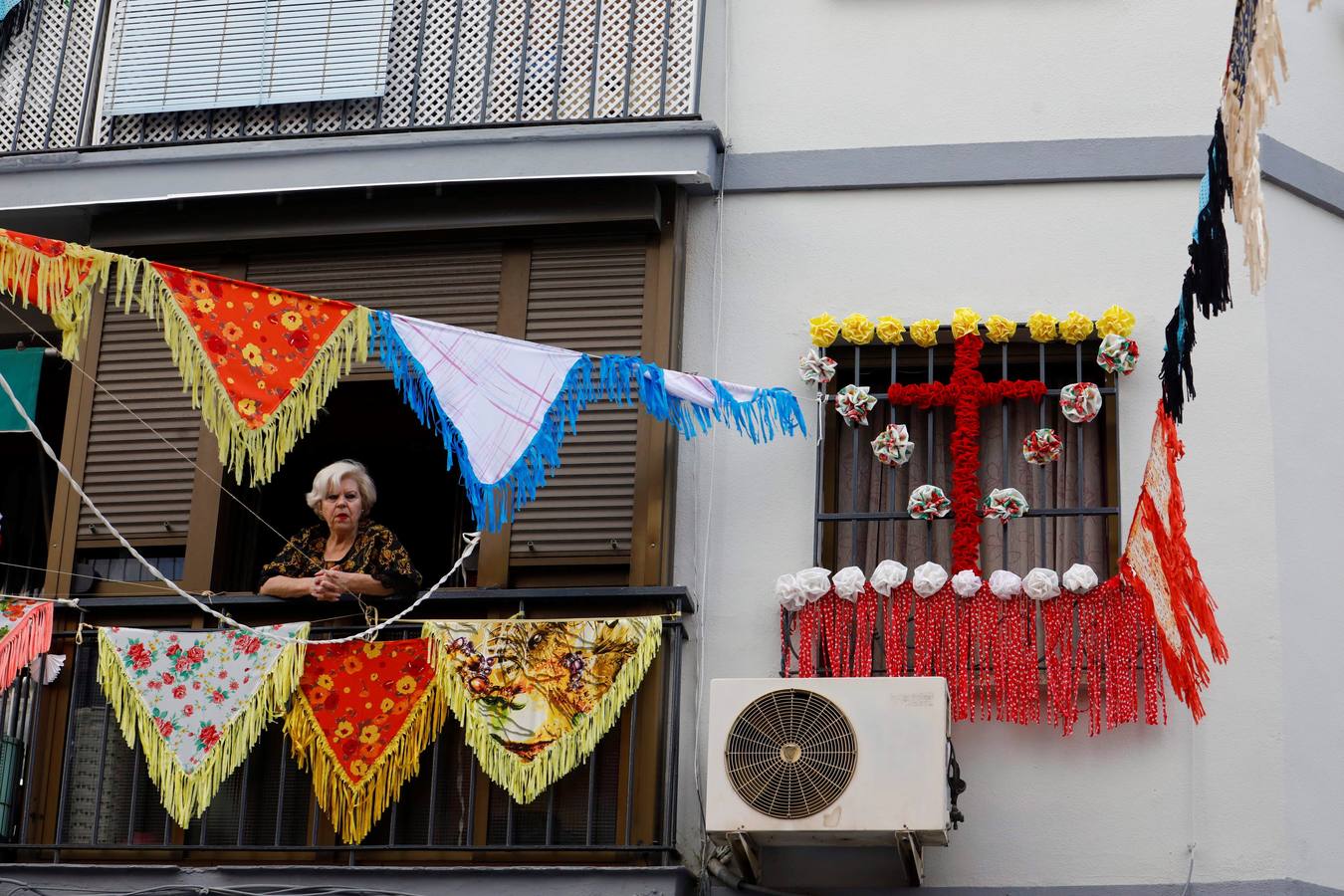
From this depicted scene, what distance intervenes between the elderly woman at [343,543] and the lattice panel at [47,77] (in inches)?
87.3

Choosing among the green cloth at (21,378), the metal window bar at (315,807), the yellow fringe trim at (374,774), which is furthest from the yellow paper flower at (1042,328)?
the green cloth at (21,378)

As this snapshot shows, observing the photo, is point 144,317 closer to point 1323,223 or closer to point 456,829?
point 456,829

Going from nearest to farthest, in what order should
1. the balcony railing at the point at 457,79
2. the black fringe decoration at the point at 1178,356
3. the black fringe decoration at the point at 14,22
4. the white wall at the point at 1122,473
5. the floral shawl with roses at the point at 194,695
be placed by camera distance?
the black fringe decoration at the point at 1178,356 < the white wall at the point at 1122,473 < the floral shawl with roses at the point at 194,695 < the balcony railing at the point at 457,79 < the black fringe decoration at the point at 14,22

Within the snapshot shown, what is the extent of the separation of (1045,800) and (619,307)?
2926mm

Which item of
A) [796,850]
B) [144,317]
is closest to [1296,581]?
[796,850]

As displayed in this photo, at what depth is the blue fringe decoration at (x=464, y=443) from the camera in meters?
9.27

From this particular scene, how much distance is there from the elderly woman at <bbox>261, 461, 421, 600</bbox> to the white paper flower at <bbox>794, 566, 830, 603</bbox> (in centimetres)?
174

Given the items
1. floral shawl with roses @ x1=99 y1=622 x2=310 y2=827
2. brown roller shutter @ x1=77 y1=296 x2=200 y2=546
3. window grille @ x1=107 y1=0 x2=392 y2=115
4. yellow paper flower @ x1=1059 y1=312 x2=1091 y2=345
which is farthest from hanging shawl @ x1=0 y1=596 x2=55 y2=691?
yellow paper flower @ x1=1059 y1=312 x2=1091 y2=345

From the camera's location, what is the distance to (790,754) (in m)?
8.64

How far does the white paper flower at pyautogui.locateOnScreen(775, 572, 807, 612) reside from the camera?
9.47 metres

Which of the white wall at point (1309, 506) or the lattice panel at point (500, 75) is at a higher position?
the lattice panel at point (500, 75)

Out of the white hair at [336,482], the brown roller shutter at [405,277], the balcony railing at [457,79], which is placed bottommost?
the white hair at [336,482]

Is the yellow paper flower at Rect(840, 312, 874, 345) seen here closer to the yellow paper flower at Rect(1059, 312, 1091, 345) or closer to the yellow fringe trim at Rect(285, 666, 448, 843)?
the yellow paper flower at Rect(1059, 312, 1091, 345)

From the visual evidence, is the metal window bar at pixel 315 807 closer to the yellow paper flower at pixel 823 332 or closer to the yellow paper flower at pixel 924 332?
the yellow paper flower at pixel 823 332
